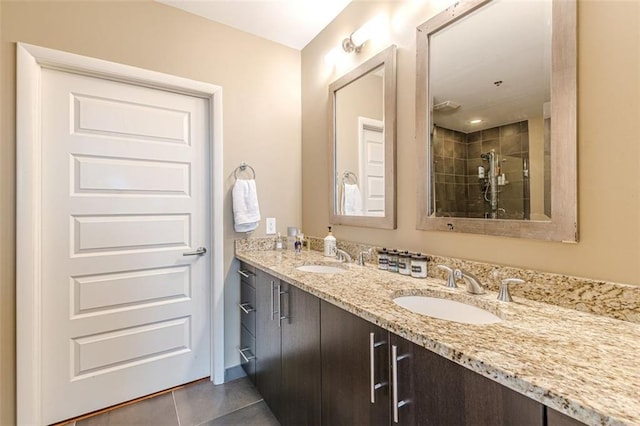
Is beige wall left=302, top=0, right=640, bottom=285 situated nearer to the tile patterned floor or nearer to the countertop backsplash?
the countertop backsplash

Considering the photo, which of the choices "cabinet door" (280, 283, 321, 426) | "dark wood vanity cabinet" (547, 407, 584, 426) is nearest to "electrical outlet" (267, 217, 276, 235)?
"cabinet door" (280, 283, 321, 426)

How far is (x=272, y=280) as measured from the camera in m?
1.62

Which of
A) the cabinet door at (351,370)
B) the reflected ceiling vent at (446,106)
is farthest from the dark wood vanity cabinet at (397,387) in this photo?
the reflected ceiling vent at (446,106)

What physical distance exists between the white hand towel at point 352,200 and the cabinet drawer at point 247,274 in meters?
0.73

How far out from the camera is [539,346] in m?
0.70

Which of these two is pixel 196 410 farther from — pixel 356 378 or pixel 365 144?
pixel 365 144

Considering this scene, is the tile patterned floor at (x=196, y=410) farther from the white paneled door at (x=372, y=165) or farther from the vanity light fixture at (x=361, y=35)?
the vanity light fixture at (x=361, y=35)

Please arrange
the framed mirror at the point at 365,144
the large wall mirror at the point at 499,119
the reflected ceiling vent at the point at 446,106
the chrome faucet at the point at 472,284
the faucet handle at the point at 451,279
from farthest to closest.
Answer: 1. the framed mirror at the point at 365,144
2. the reflected ceiling vent at the point at 446,106
3. the faucet handle at the point at 451,279
4. the chrome faucet at the point at 472,284
5. the large wall mirror at the point at 499,119

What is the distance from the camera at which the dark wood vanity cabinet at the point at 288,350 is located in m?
1.26

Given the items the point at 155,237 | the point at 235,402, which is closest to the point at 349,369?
the point at 235,402

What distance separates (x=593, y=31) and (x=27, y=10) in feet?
8.26

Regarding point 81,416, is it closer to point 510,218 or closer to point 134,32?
point 134,32

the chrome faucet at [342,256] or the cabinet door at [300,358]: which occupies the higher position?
the chrome faucet at [342,256]

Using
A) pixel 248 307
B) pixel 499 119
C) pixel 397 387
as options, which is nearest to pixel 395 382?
pixel 397 387
